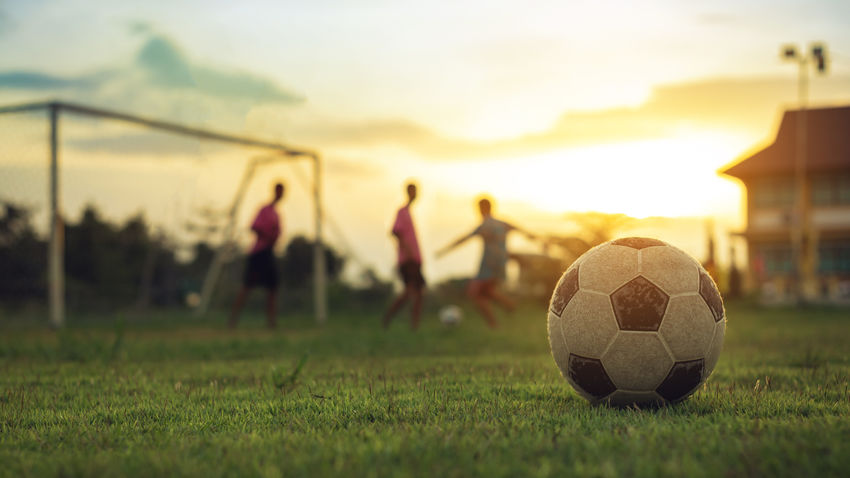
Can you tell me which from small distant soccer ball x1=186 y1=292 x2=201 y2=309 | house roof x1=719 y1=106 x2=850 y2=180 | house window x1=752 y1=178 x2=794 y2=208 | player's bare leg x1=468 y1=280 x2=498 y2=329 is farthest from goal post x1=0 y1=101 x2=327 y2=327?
house window x1=752 y1=178 x2=794 y2=208

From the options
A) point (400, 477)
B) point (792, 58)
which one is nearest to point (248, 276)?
point (400, 477)

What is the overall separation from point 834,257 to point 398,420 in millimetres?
34535

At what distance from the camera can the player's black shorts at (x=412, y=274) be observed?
1131 centimetres

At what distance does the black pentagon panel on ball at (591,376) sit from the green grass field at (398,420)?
122 mm

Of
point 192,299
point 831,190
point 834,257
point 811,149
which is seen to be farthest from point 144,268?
point 834,257

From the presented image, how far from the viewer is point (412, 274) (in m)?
11.3

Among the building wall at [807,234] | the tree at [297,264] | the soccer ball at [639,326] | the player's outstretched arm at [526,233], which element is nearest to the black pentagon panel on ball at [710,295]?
the soccer ball at [639,326]

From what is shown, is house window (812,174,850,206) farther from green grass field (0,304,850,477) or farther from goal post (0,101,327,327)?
green grass field (0,304,850,477)

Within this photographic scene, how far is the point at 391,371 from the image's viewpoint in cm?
634

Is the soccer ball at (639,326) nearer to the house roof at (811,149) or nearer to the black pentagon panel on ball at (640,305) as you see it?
the black pentagon panel on ball at (640,305)

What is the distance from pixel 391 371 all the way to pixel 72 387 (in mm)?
2358

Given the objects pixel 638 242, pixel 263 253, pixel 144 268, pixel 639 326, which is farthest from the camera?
pixel 144 268

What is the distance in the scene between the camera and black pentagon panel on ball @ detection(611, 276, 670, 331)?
4062 mm

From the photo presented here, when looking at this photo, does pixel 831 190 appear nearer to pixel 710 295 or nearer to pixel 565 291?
pixel 710 295
